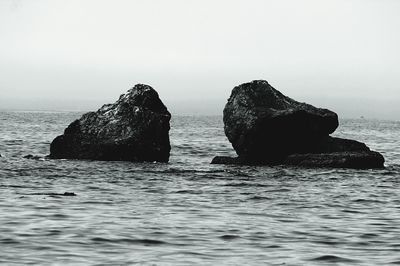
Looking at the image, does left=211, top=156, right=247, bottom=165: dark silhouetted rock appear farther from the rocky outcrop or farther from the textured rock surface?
the textured rock surface

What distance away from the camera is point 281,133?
135 feet

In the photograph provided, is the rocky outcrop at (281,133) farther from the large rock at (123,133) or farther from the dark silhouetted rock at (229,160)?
the large rock at (123,133)

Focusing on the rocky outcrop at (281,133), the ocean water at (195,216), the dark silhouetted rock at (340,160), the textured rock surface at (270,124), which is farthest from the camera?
the textured rock surface at (270,124)

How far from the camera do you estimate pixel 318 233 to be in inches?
778

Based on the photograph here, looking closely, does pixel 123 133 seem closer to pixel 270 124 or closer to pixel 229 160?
pixel 229 160

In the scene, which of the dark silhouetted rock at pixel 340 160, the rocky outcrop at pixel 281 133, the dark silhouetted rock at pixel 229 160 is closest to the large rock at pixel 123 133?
the dark silhouetted rock at pixel 229 160

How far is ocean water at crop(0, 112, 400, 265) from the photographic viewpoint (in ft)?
55.0

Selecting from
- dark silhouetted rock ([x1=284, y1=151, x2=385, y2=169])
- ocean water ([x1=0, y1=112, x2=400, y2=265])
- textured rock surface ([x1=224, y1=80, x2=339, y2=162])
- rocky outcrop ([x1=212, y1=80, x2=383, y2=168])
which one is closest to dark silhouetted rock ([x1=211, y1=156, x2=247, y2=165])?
rocky outcrop ([x1=212, y1=80, x2=383, y2=168])

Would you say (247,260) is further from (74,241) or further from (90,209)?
(90,209)

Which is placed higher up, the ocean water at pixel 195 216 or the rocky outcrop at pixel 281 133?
the rocky outcrop at pixel 281 133

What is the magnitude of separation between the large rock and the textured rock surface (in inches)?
138

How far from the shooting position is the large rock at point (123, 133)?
A: 41906 mm

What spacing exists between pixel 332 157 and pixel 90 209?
64.2 ft

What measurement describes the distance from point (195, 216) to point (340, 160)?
18961 mm
